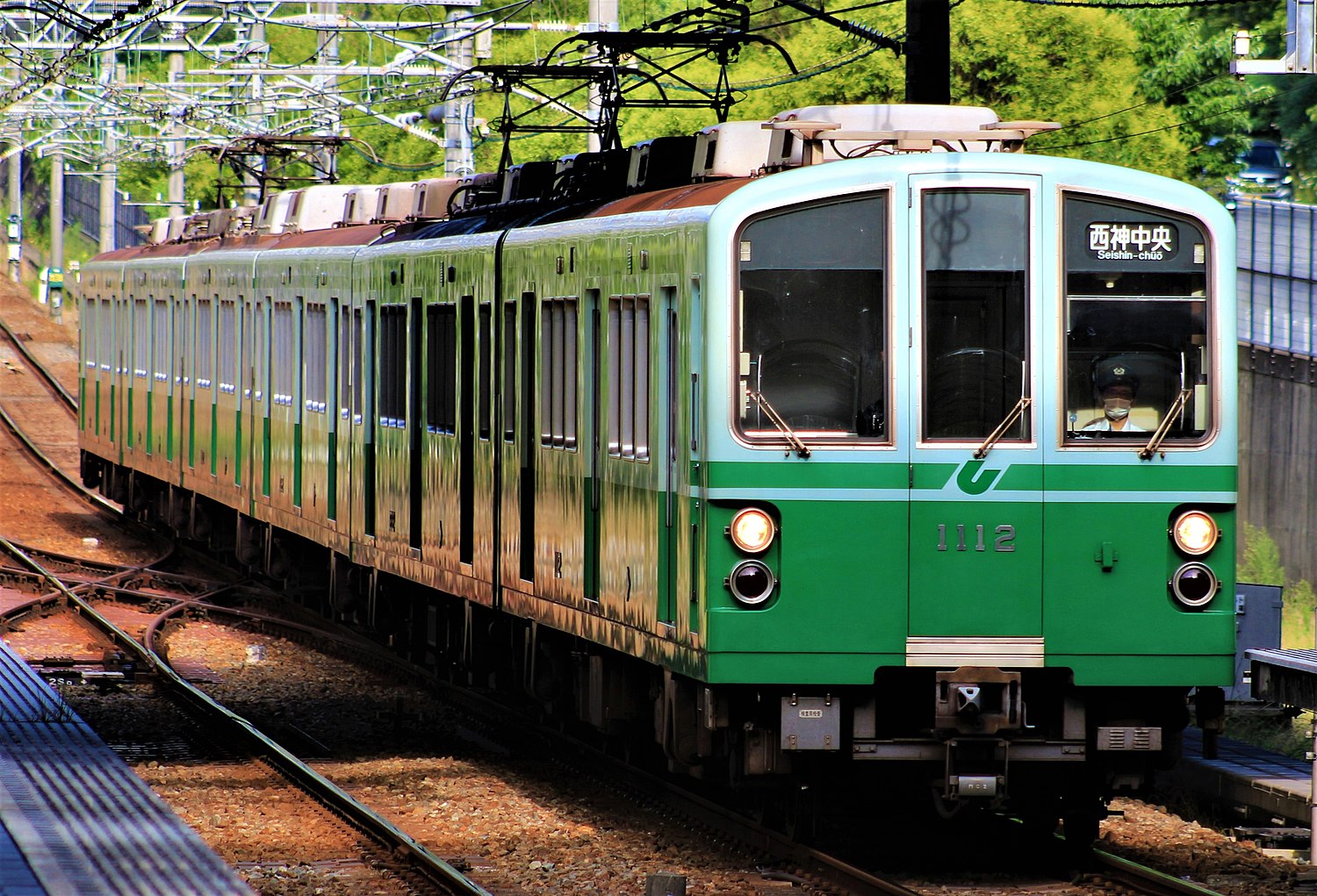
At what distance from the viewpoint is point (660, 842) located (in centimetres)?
1038

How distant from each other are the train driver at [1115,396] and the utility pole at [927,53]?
4.70m

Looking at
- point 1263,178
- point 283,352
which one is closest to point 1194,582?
point 283,352

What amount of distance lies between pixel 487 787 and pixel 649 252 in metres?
3.42

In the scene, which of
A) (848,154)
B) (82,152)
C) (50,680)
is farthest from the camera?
(82,152)

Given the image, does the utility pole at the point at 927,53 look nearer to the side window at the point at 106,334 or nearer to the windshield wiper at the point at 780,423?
the windshield wiper at the point at 780,423

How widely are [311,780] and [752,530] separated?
12.4 ft

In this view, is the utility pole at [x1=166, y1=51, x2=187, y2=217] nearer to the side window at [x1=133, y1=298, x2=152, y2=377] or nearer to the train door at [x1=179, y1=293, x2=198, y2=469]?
the side window at [x1=133, y1=298, x2=152, y2=377]

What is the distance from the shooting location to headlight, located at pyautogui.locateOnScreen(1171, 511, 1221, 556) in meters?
9.17

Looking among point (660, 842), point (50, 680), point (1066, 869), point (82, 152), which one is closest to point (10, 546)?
point (50, 680)

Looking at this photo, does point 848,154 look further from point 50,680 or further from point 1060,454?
point 50,680

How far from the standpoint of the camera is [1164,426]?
30.0 ft

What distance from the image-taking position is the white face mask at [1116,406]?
9.23 meters

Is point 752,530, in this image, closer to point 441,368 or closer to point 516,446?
point 516,446

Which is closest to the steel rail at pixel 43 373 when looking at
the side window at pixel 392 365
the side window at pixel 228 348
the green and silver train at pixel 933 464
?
the side window at pixel 228 348
